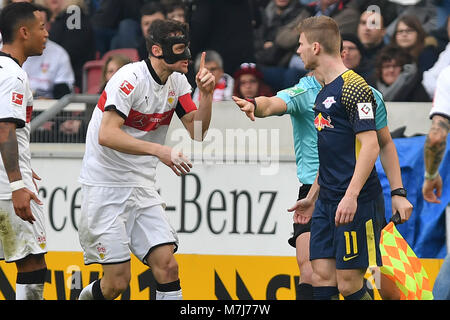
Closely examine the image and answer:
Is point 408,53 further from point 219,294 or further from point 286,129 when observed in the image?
point 219,294

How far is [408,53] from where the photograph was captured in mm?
9617

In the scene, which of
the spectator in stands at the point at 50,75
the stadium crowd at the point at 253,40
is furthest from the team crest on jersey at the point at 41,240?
the spectator in stands at the point at 50,75

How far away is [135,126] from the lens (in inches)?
298

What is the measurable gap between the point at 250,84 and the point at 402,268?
114 inches

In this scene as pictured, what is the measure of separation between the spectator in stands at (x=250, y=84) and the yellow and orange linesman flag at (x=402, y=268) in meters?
2.45

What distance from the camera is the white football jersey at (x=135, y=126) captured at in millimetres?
7484

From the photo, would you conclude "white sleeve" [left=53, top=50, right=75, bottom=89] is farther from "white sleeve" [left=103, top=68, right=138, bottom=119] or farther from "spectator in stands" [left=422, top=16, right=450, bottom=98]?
"spectator in stands" [left=422, top=16, right=450, bottom=98]

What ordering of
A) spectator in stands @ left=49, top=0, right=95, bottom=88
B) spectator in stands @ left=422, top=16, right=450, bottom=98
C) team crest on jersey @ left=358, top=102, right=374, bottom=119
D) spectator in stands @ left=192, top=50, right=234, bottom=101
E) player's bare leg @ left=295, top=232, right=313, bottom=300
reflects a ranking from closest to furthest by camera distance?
1. team crest on jersey @ left=358, top=102, right=374, bottom=119
2. player's bare leg @ left=295, top=232, right=313, bottom=300
3. spectator in stands @ left=422, top=16, right=450, bottom=98
4. spectator in stands @ left=192, top=50, right=234, bottom=101
5. spectator in stands @ left=49, top=0, right=95, bottom=88

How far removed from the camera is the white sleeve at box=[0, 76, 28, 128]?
704 centimetres

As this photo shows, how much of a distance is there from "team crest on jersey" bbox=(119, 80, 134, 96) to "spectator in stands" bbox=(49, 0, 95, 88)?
10.3 ft

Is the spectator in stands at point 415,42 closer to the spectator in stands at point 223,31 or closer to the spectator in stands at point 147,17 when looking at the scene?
the spectator in stands at point 223,31

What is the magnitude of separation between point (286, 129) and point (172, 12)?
2.05 metres

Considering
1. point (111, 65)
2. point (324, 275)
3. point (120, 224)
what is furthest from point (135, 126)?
point (111, 65)

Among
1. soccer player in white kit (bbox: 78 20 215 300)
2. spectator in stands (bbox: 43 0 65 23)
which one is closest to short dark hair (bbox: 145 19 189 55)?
soccer player in white kit (bbox: 78 20 215 300)
